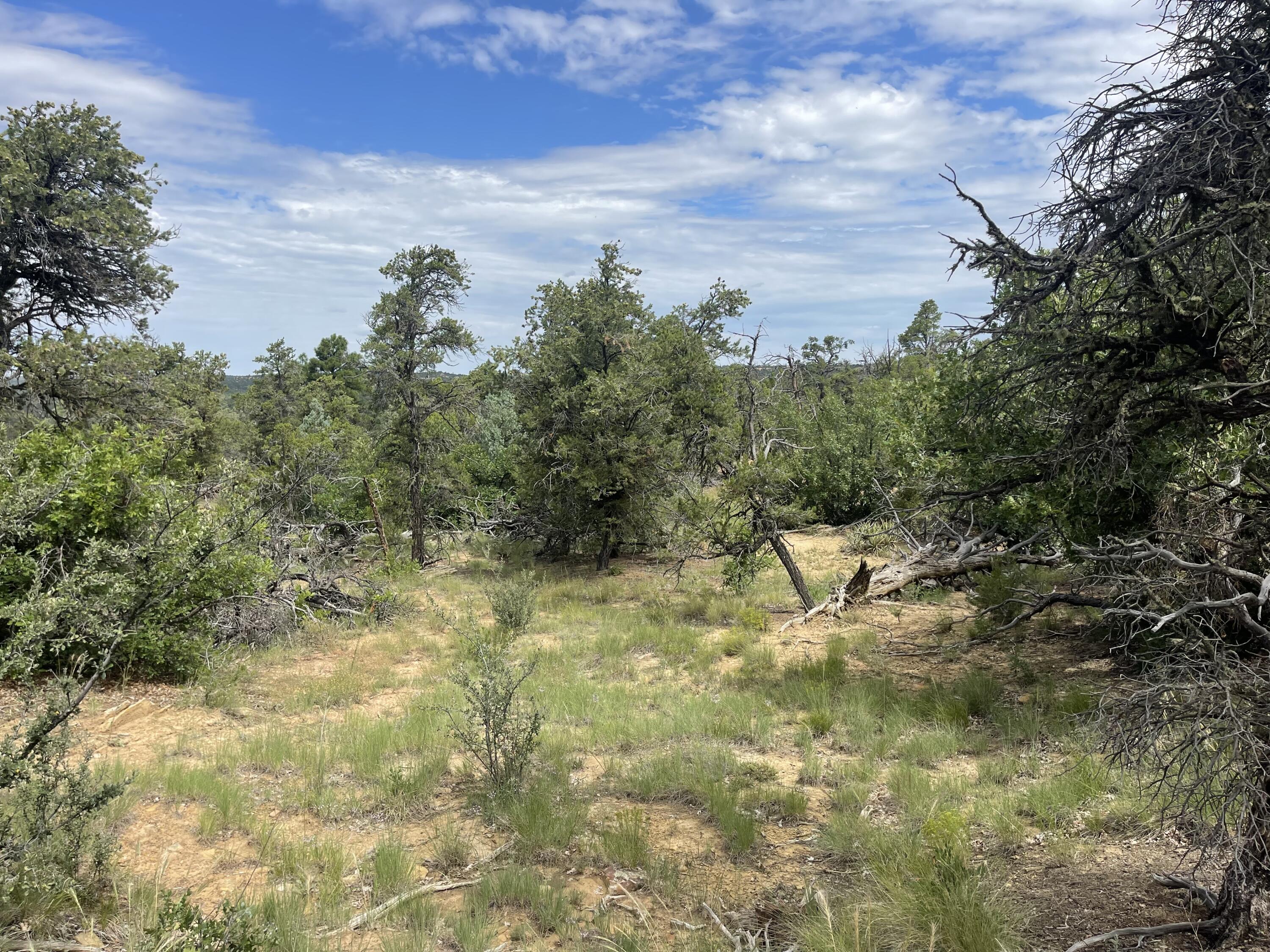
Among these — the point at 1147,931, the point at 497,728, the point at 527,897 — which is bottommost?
the point at 527,897

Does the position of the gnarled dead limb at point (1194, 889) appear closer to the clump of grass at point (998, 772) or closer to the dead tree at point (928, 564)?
the clump of grass at point (998, 772)

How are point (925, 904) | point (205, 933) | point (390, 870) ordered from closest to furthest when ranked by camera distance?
1. point (205, 933)
2. point (925, 904)
3. point (390, 870)

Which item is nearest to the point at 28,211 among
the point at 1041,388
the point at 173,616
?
the point at 173,616

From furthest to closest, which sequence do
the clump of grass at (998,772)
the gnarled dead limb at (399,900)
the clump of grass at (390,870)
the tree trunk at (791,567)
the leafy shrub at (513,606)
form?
the leafy shrub at (513,606)
the tree trunk at (791,567)
the clump of grass at (998,772)
the clump of grass at (390,870)
the gnarled dead limb at (399,900)

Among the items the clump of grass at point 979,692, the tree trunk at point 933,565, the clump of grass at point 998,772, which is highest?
the tree trunk at point 933,565

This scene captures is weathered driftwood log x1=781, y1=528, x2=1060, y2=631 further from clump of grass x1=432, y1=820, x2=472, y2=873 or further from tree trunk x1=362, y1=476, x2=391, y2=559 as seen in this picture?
tree trunk x1=362, y1=476, x2=391, y2=559

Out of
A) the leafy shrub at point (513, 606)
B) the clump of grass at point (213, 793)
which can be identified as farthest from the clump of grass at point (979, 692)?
the leafy shrub at point (513, 606)

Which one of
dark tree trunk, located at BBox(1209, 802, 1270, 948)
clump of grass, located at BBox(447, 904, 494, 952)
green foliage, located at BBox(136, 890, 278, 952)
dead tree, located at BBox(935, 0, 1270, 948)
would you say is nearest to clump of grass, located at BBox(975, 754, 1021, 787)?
dead tree, located at BBox(935, 0, 1270, 948)

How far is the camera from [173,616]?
9.62m

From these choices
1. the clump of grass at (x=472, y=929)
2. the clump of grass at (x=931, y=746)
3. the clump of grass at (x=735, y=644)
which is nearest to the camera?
the clump of grass at (x=472, y=929)

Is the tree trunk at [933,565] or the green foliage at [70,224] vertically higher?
the green foliage at [70,224]

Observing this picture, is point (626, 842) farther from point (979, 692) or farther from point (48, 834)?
point (979, 692)

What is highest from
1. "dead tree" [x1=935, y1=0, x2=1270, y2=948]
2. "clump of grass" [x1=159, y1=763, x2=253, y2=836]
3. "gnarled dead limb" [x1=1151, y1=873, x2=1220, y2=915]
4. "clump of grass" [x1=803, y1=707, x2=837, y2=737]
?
"dead tree" [x1=935, y1=0, x2=1270, y2=948]

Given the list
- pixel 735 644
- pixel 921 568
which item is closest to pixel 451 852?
pixel 735 644
